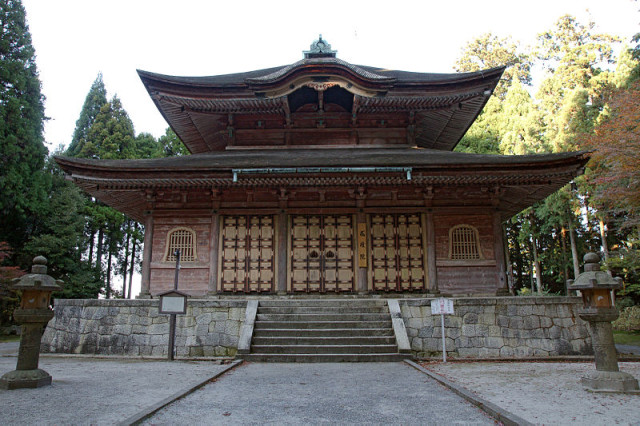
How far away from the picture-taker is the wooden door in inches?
519

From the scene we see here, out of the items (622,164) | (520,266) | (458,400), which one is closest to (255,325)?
(458,400)

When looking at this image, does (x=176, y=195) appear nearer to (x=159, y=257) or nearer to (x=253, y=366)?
(x=159, y=257)

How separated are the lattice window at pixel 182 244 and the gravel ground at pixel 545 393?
8.01 m

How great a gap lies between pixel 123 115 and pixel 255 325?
28386mm

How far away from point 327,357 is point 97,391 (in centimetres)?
446

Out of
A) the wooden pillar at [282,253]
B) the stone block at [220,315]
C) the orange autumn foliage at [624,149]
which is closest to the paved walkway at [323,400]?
the stone block at [220,315]

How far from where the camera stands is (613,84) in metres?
21.9

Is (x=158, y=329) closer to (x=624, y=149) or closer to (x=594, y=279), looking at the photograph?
(x=594, y=279)

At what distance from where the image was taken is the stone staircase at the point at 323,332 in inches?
351

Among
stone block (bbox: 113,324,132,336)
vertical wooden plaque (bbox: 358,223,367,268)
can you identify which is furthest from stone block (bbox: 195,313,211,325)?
vertical wooden plaque (bbox: 358,223,367,268)

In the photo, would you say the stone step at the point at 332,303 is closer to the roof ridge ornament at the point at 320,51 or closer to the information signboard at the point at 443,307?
the information signboard at the point at 443,307

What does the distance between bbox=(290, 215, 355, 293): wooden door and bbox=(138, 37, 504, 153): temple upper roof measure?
3.35 meters

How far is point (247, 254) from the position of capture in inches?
525

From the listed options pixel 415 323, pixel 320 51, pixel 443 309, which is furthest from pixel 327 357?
pixel 320 51
